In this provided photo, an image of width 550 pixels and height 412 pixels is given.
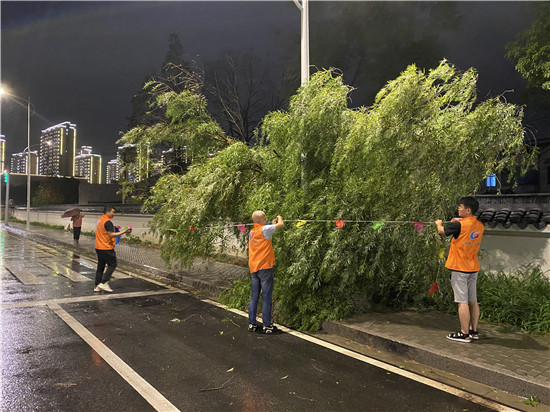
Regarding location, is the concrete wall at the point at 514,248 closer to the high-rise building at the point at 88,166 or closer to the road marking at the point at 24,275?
the road marking at the point at 24,275

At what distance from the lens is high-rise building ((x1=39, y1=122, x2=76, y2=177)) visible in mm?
55250

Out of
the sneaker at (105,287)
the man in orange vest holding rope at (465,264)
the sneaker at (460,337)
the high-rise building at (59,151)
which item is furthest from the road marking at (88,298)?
the high-rise building at (59,151)

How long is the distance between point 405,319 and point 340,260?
1.34 metres

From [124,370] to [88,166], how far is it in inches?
2617

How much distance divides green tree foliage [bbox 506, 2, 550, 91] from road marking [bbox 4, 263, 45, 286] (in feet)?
43.5

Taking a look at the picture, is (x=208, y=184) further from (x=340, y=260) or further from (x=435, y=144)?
(x=435, y=144)

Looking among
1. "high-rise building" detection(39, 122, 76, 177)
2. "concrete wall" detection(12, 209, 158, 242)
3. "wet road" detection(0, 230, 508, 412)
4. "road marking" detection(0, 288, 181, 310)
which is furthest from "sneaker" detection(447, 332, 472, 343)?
"high-rise building" detection(39, 122, 76, 177)

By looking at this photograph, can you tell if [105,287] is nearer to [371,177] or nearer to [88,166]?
[371,177]

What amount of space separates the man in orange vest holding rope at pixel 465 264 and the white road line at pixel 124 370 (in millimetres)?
3476

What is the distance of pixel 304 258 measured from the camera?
5.84m

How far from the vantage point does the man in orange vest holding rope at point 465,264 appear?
16.0 feet

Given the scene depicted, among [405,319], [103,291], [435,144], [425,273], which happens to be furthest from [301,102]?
[103,291]

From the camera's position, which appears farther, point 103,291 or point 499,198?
point 499,198

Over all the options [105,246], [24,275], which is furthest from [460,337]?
[24,275]
